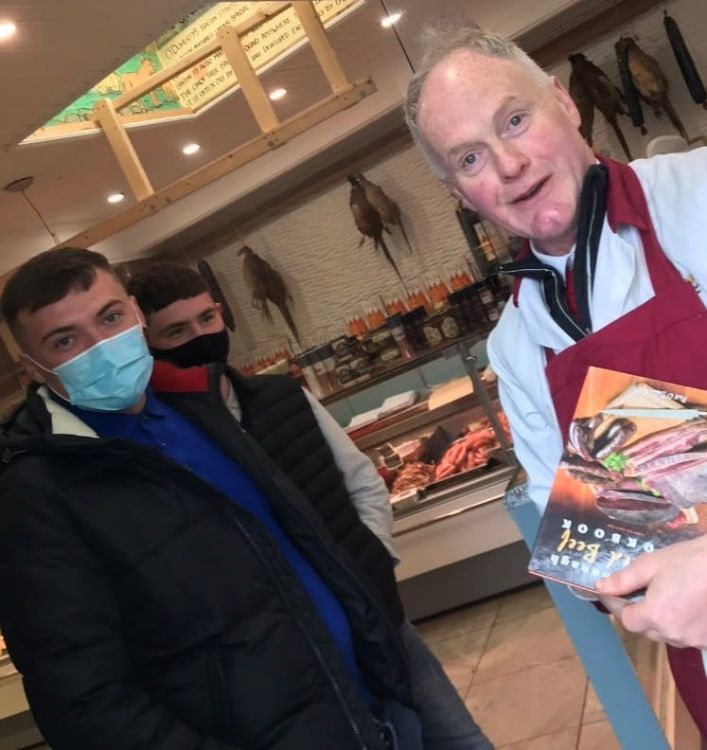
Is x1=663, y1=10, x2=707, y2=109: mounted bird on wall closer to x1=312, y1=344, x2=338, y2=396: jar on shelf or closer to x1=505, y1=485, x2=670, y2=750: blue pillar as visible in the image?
x1=312, y1=344, x2=338, y2=396: jar on shelf

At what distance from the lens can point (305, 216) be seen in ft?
23.0

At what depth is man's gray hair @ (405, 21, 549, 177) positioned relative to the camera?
1.31m

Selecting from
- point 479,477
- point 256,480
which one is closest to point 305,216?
point 479,477

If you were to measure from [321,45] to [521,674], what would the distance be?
3301mm

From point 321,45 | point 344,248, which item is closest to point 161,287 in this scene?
point 321,45

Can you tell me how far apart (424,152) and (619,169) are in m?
0.34

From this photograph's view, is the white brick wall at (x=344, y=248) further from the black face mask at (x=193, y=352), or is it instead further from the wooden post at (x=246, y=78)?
the black face mask at (x=193, y=352)

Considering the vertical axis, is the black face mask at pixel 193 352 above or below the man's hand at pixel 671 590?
above

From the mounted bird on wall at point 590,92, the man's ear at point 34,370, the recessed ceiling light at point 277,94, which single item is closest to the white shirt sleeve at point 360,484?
the man's ear at point 34,370

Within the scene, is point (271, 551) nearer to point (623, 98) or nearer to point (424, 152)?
point (424, 152)

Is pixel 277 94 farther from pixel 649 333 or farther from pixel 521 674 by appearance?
pixel 649 333

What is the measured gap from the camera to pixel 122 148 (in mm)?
4539

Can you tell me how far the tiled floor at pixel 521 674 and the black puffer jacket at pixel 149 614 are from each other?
193cm

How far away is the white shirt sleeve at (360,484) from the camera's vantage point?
2.27 meters
